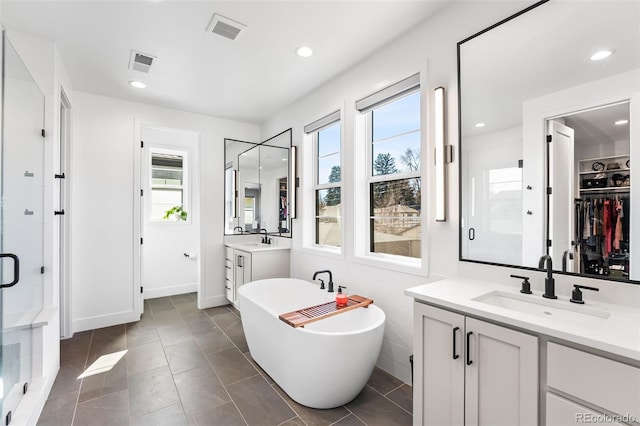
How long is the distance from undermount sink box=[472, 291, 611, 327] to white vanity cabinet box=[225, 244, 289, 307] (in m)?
2.56

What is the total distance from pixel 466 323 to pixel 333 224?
2053mm

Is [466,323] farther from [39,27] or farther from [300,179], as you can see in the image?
[39,27]

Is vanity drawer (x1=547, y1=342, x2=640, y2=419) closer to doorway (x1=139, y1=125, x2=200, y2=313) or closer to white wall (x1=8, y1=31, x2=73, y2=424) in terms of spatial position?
white wall (x1=8, y1=31, x2=73, y2=424)

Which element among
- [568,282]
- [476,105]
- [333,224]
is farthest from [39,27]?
[568,282]

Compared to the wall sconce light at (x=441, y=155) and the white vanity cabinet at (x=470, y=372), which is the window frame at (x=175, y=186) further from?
the white vanity cabinet at (x=470, y=372)

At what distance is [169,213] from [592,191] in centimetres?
517

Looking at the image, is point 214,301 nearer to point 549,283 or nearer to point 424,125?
point 424,125

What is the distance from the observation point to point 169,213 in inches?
191

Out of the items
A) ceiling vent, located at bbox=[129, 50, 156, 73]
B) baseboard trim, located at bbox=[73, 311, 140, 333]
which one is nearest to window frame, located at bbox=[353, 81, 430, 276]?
ceiling vent, located at bbox=[129, 50, 156, 73]

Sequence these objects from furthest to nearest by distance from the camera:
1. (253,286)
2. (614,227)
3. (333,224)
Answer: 1. (333,224)
2. (253,286)
3. (614,227)

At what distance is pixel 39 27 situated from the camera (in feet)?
7.27

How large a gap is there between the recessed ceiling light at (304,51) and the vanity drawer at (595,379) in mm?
2560

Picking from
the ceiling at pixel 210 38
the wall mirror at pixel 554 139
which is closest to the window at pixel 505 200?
the wall mirror at pixel 554 139

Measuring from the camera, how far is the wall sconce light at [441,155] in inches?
77.8
